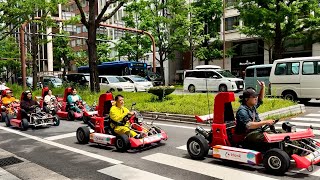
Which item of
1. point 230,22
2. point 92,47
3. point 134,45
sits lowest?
point 92,47

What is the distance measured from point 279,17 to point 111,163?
1836 cm

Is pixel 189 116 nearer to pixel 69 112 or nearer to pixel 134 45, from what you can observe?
pixel 69 112

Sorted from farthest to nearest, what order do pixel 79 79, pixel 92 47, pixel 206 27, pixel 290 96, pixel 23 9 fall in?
pixel 206 27 → pixel 79 79 → pixel 23 9 → pixel 92 47 → pixel 290 96

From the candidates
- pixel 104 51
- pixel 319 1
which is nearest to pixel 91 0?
pixel 319 1

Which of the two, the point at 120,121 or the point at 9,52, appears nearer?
the point at 120,121

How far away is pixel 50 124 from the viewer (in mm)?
11766

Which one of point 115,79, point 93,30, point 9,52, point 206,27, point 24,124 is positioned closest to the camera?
point 24,124

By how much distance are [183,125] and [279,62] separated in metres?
6.85

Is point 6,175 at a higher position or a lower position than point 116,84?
lower

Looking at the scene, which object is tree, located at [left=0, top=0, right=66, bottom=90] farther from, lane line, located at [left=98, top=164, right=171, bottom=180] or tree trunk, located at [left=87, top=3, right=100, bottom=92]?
lane line, located at [left=98, top=164, right=171, bottom=180]

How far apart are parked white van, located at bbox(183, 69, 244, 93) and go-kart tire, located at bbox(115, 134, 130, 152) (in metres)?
16.2

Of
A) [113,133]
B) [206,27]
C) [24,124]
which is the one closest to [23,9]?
[24,124]

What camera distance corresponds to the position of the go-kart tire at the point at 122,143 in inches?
290

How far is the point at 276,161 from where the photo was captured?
5398mm
